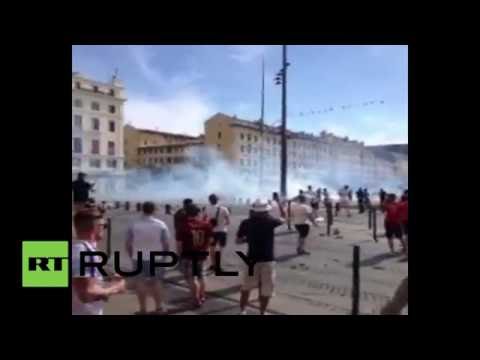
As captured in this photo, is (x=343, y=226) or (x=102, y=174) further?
(x=102, y=174)

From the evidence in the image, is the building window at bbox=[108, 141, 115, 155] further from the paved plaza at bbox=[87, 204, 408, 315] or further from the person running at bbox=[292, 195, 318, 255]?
the person running at bbox=[292, 195, 318, 255]

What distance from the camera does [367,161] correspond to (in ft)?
167

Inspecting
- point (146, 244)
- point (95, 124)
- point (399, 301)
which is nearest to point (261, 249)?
point (146, 244)

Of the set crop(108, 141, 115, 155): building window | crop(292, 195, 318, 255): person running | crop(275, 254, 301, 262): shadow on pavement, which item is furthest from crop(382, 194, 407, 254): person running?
crop(108, 141, 115, 155): building window

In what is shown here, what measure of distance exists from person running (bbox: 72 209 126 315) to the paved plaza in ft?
8.17

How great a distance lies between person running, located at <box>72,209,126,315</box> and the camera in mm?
3674

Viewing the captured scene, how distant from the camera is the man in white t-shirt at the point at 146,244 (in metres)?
5.93

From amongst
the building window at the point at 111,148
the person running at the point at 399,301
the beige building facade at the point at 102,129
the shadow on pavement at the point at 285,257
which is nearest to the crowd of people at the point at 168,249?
the person running at the point at 399,301

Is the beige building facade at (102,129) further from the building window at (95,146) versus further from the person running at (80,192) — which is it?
the person running at (80,192)
